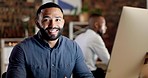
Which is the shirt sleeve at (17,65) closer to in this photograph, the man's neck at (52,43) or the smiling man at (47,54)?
the smiling man at (47,54)

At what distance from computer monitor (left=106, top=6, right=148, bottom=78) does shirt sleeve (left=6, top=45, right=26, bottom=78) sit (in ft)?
1.59

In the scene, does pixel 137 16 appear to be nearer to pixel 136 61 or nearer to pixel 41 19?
pixel 136 61

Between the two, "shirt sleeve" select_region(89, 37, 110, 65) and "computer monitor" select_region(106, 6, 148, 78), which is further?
"shirt sleeve" select_region(89, 37, 110, 65)

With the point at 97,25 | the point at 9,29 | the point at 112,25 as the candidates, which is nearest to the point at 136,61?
the point at 97,25

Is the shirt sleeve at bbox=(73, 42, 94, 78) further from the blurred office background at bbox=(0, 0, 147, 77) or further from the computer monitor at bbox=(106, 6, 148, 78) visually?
the blurred office background at bbox=(0, 0, 147, 77)

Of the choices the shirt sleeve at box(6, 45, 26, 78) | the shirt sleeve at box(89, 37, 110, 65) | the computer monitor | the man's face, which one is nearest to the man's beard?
the man's face

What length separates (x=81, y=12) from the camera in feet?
16.8

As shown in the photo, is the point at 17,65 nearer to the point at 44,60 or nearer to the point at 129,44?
the point at 44,60

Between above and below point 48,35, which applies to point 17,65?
below

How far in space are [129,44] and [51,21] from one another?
47 cm

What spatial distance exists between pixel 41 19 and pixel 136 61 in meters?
0.56

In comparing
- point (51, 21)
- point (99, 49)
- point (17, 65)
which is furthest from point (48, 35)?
point (99, 49)

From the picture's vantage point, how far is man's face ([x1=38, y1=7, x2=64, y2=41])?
1.37m

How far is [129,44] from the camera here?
106 centimetres
